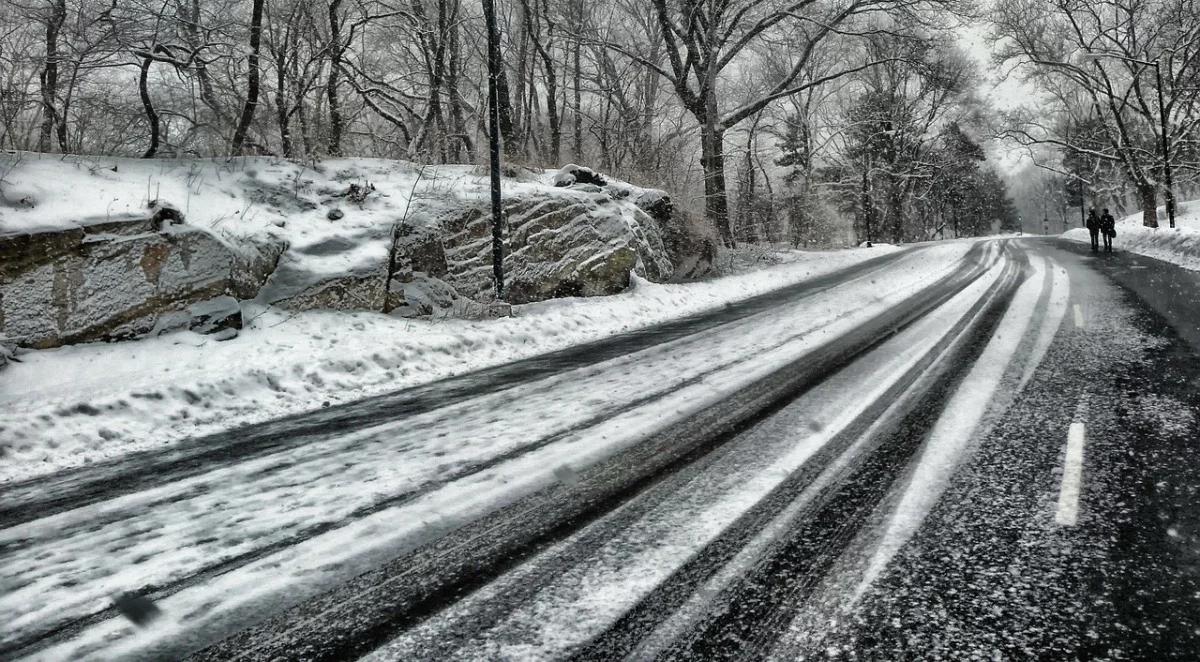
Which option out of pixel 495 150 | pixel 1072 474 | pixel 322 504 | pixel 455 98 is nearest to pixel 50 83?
pixel 495 150

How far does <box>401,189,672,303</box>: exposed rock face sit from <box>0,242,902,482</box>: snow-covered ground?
4.15 ft

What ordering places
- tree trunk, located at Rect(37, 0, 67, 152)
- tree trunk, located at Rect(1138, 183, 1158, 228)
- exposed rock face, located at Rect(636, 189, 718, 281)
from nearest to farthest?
tree trunk, located at Rect(37, 0, 67, 152), exposed rock face, located at Rect(636, 189, 718, 281), tree trunk, located at Rect(1138, 183, 1158, 228)

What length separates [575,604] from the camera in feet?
7.57

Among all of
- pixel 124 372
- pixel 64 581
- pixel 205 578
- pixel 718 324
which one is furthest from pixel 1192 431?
pixel 124 372

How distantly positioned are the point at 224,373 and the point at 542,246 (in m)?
6.87

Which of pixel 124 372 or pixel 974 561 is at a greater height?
pixel 124 372

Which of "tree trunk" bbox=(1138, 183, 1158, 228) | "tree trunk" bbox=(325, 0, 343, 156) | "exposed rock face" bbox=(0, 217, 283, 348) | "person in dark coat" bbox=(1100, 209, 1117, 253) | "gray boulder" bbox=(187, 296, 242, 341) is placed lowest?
"gray boulder" bbox=(187, 296, 242, 341)

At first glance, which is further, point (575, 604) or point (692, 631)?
point (575, 604)

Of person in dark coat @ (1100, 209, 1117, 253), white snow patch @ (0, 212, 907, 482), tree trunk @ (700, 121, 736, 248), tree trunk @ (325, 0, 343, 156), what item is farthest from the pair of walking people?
tree trunk @ (325, 0, 343, 156)

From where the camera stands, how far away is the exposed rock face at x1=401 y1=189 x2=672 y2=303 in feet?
35.9

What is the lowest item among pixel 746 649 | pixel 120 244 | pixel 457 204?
pixel 746 649

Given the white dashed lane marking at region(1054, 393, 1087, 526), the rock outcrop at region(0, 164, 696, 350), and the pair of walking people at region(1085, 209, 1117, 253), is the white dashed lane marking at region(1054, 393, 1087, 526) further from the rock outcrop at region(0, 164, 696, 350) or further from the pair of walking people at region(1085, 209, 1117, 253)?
the pair of walking people at region(1085, 209, 1117, 253)

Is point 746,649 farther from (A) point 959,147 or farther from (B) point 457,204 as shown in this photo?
(A) point 959,147

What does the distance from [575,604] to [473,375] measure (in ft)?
17.4
